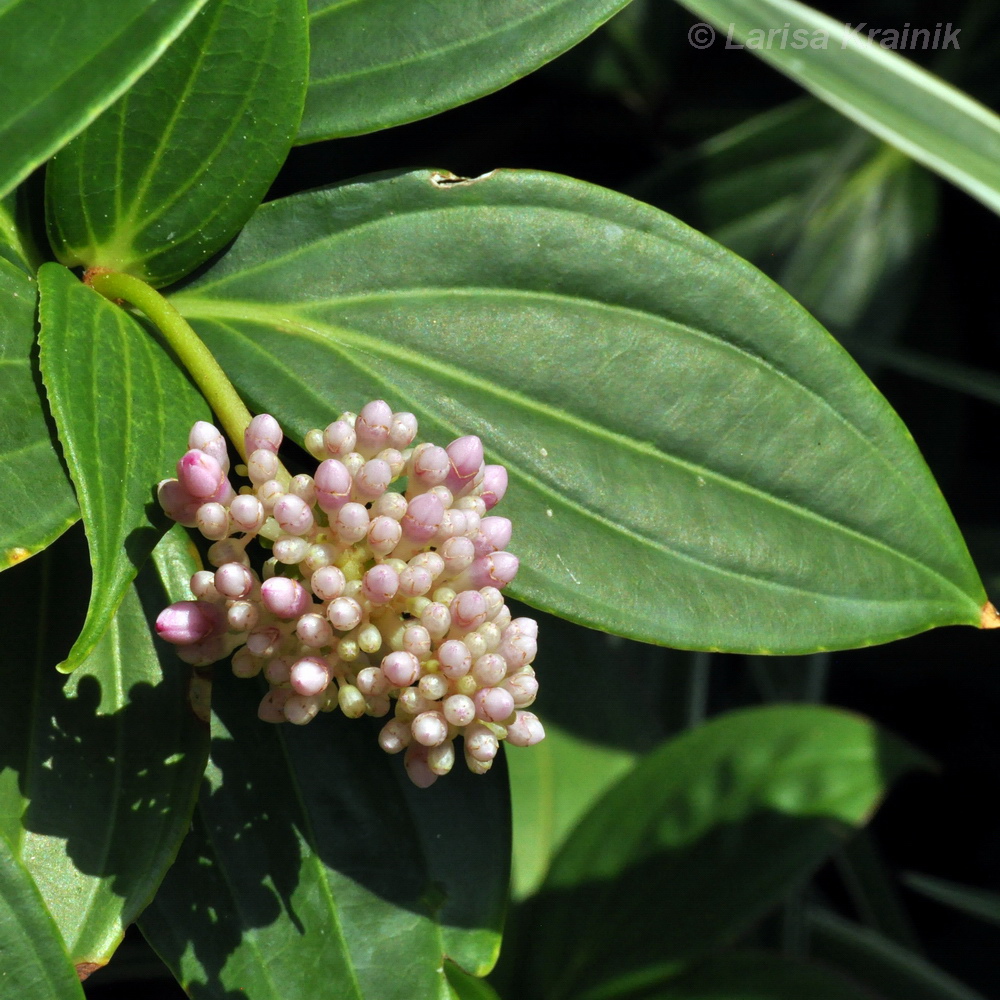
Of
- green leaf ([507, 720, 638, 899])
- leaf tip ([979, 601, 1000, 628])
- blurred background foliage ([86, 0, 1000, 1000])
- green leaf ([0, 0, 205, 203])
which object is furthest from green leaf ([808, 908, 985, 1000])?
green leaf ([0, 0, 205, 203])

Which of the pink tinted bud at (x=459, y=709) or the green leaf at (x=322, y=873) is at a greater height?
the pink tinted bud at (x=459, y=709)

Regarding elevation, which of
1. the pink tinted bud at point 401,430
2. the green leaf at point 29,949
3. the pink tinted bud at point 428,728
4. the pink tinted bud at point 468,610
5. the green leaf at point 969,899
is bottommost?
the green leaf at point 969,899

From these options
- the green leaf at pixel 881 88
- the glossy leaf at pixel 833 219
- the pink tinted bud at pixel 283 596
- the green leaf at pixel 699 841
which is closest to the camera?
the pink tinted bud at pixel 283 596

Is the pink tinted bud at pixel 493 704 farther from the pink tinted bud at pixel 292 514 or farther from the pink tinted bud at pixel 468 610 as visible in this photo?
the pink tinted bud at pixel 292 514

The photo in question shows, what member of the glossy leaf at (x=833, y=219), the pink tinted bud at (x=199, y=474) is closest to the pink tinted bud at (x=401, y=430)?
the pink tinted bud at (x=199, y=474)

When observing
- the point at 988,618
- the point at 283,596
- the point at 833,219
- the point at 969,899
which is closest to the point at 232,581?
the point at 283,596

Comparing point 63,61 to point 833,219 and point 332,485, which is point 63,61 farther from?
point 833,219

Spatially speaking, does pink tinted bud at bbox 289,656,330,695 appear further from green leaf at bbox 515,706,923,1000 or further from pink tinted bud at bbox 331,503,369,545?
green leaf at bbox 515,706,923,1000
